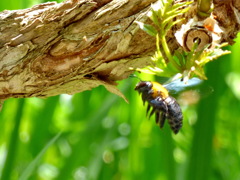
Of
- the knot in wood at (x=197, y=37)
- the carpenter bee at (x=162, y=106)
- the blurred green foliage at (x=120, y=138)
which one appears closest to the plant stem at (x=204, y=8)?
the knot in wood at (x=197, y=37)

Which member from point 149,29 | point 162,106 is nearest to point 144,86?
point 162,106

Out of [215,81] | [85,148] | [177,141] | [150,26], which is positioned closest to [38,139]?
[85,148]

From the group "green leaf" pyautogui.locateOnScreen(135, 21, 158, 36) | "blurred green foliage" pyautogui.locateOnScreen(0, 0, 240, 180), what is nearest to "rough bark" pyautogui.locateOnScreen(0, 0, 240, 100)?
"green leaf" pyautogui.locateOnScreen(135, 21, 158, 36)

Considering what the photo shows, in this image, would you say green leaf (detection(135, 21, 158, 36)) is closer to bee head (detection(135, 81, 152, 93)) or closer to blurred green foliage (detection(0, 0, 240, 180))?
bee head (detection(135, 81, 152, 93))

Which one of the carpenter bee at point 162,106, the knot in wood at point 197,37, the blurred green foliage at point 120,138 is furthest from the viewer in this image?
the blurred green foliage at point 120,138

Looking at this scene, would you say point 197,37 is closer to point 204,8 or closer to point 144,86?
point 204,8

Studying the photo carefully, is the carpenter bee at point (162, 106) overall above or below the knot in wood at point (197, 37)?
below

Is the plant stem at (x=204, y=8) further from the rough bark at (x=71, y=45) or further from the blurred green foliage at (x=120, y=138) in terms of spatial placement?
Result: the blurred green foliage at (x=120, y=138)
